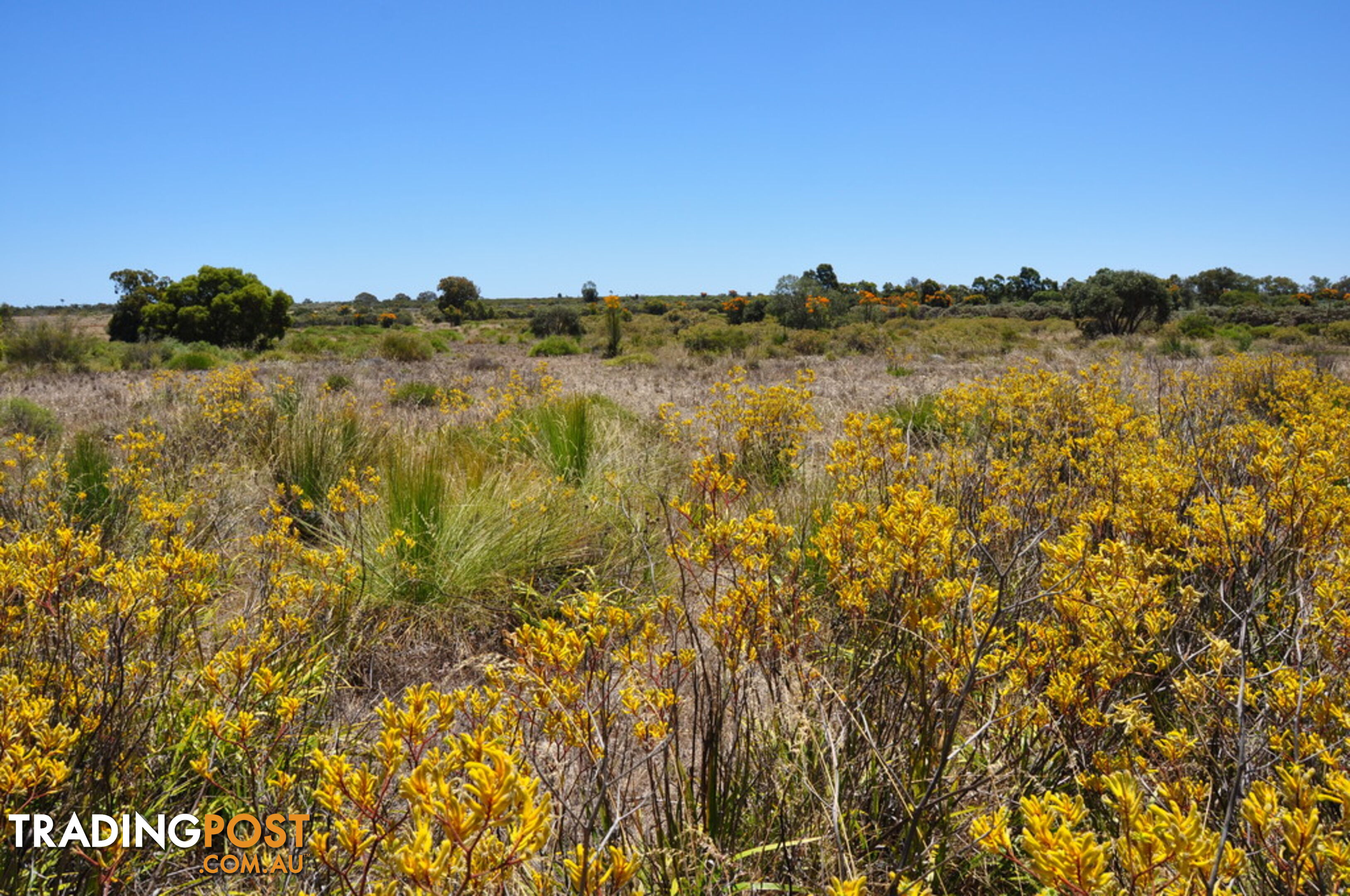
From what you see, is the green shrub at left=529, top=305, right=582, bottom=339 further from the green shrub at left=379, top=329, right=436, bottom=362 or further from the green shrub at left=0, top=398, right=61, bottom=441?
the green shrub at left=0, top=398, right=61, bottom=441

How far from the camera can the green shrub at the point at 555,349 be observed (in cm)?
2105

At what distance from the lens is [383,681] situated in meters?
3.29

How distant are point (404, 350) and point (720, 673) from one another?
60.1 ft

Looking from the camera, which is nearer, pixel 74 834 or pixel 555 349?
pixel 74 834

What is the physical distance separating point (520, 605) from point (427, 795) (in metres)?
3.15

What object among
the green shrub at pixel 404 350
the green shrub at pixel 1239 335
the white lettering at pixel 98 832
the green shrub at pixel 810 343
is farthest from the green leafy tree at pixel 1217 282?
the white lettering at pixel 98 832

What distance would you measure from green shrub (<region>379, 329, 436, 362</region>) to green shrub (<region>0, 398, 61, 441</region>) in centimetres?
1001

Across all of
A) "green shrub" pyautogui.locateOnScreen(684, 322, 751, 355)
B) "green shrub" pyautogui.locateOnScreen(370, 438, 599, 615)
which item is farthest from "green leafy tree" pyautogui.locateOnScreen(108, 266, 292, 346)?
"green shrub" pyautogui.locateOnScreen(370, 438, 599, 615)

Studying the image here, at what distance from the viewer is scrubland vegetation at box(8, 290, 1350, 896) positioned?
119cm

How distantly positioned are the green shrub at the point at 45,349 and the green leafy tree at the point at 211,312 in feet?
28.3

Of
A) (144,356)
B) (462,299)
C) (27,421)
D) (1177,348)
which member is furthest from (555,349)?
(462,299)

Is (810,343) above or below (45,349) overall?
above

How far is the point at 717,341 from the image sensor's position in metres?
21.3

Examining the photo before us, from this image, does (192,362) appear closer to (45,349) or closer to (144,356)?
(144,356)
